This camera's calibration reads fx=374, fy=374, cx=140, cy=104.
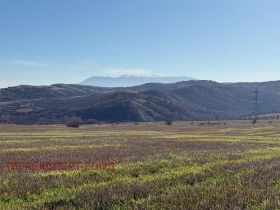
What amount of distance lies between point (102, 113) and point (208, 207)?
18296 centimetres

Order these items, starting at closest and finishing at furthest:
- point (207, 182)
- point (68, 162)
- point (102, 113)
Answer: point (207, 182) < point (68, 162) < point (102, 113)

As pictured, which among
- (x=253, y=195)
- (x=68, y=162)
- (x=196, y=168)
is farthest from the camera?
(x=68, y=162)

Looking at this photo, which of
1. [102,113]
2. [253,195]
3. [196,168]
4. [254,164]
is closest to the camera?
[253,195]

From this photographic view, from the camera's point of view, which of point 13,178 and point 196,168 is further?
point 196,168

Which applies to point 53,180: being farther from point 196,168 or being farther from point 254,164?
point 254,164

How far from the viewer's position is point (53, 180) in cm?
1359

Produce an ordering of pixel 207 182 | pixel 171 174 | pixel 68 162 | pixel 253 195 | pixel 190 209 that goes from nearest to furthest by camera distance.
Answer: pixel 190 209, pixel 253 195, pixel 207 182, pixel 171 174, pixel 68 162

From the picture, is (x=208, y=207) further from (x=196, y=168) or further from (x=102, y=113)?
(x=102, y=113)

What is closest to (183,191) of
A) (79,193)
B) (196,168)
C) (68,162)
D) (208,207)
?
(208,207)

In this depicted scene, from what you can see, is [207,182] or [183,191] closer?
[183,191]

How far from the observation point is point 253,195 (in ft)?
35.6

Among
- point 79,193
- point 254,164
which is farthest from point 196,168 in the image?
point 79,193

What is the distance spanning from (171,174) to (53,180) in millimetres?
4851

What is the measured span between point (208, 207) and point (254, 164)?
10083mm
